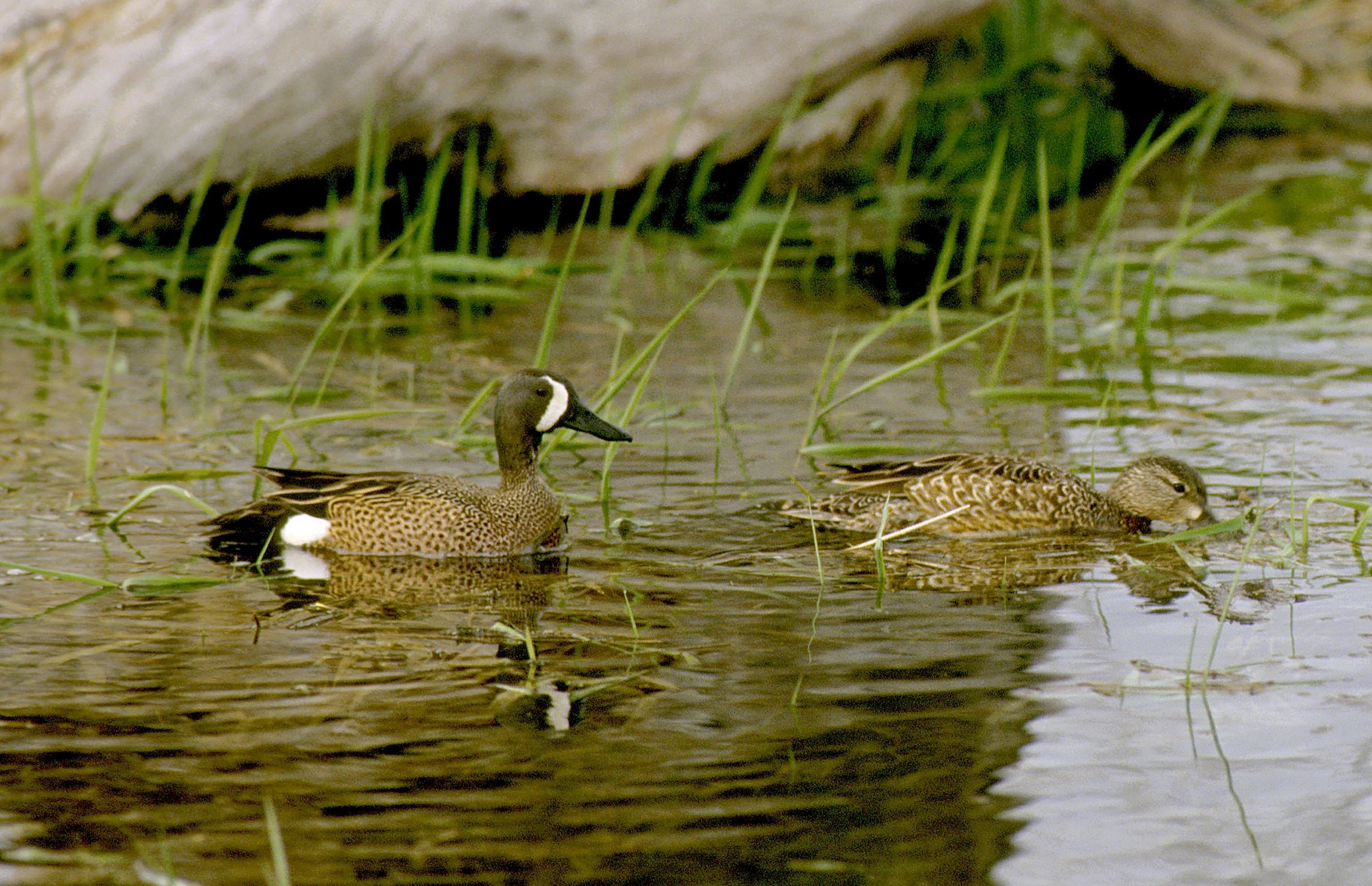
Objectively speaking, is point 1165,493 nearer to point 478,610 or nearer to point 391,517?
point 478,610

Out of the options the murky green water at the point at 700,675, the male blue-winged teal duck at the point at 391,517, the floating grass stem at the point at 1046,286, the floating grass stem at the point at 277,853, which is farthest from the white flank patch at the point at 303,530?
the floating grass stem at the point at 1046,286

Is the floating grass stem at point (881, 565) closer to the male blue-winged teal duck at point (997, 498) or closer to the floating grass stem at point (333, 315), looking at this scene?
the male blue-winged teal duck at point (997, 498)

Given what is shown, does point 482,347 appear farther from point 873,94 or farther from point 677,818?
point 677,818

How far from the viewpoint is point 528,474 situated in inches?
245

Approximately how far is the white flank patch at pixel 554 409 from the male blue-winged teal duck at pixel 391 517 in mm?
224

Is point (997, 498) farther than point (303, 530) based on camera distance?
Yes

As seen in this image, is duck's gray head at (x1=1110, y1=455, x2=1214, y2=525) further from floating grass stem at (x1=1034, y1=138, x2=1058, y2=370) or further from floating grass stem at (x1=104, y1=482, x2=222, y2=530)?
floating grass stem at (x1=104, y1=482, x2=222, y2=530)

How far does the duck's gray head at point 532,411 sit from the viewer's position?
6.22 m

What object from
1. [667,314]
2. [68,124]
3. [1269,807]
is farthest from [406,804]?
[68,124]

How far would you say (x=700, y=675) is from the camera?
4.70 metres

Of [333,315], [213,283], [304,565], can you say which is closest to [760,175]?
[213,283]

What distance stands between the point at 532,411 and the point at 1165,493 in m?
2.07

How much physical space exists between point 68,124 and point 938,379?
4.50m

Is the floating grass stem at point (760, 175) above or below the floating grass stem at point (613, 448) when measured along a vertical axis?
above
